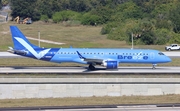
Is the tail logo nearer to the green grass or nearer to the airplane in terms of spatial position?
the airplane

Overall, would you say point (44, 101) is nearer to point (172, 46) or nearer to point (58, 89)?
point (58, 89)

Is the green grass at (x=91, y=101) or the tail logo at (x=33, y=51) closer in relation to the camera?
the green grass at (x=91, y=101)

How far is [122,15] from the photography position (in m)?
119

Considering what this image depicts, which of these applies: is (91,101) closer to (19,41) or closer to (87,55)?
(87,55)

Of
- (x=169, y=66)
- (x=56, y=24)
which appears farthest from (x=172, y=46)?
(x=56, y=24)

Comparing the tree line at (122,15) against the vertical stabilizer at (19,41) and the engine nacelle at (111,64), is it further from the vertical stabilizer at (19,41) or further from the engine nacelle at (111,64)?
the vertical stabilizer at (19,41)

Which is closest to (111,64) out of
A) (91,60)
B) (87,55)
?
(91,60)

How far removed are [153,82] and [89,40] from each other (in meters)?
52.5

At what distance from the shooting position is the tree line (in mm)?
97125

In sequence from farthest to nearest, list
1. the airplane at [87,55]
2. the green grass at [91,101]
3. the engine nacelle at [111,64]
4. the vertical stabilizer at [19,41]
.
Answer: the vertical stabilizer at [19,41], the airplane at [87,55], the engine nacelle at [111,64], the green grass at [91,101]

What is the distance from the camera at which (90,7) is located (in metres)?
145

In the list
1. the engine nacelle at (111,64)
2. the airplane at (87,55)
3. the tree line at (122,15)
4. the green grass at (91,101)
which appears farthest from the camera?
the tree line at (122,15)

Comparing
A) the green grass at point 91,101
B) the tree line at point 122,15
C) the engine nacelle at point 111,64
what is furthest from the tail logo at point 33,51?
the tree line at point 122,15

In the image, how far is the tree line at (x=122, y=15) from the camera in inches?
3824
